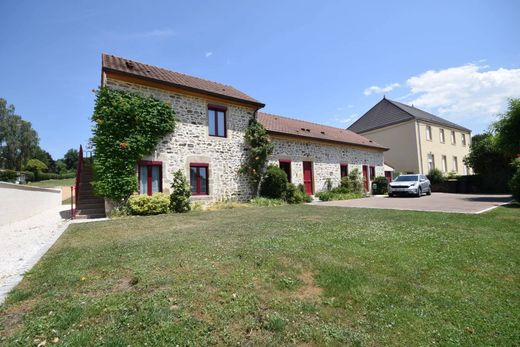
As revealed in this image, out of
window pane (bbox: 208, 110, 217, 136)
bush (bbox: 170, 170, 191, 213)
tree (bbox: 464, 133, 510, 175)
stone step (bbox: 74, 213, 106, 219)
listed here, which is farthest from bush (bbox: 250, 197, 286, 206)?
tree (bbox: 464, 133, 510, 175)

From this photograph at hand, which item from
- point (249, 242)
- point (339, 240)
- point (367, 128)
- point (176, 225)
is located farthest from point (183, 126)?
point (367, 128)

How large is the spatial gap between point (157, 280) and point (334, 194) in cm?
1473

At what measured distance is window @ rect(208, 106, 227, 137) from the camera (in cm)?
1304

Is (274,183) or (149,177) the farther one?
(274,183)

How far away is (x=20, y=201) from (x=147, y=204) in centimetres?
676

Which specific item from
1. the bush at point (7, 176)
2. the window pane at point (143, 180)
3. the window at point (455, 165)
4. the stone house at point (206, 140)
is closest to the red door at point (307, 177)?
the stone house at point (206, 140)

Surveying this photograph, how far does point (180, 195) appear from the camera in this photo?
10.7m

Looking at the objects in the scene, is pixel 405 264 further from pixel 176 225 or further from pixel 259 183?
pixel 259 183

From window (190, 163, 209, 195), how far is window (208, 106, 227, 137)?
6.05 feet

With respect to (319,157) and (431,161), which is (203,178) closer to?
(319,157)

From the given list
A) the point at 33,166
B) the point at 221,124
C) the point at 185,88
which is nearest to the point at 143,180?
the point at 185,88

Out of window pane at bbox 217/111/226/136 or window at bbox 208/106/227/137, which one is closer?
window at bbox 208/106/227/137

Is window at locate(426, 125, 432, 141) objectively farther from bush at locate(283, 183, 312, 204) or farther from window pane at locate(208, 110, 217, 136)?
window pane at locate(208, 110, 217, 136)

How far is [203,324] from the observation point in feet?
7.82
